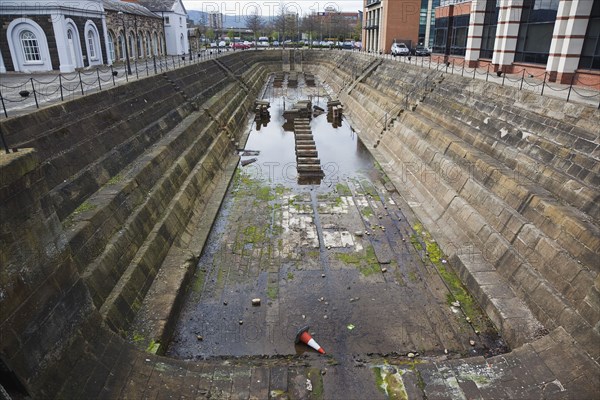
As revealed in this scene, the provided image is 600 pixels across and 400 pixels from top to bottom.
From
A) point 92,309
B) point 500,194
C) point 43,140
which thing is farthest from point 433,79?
point 92,309

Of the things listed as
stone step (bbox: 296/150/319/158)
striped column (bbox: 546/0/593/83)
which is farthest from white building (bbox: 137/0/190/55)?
striped column (bbox: 546/0/593/83)

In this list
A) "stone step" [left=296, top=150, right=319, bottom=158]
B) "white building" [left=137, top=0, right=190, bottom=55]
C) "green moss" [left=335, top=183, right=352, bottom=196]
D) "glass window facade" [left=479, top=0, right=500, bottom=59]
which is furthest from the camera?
"white building" [left=137, top=0, right=190, bottom=55]

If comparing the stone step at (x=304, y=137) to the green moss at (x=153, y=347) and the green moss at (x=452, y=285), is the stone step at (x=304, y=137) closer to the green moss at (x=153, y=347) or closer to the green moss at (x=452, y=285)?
the green moss at (x=452, y=285)

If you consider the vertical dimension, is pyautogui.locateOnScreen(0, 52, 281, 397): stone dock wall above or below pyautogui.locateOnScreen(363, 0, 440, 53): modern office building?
below

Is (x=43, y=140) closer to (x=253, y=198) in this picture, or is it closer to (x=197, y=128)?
(x=253, y=198)

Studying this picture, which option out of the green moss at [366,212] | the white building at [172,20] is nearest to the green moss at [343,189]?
the green moss at [366,212]

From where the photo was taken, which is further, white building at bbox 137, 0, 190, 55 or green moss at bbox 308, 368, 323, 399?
white building at bbox 137, 0, 190, 55

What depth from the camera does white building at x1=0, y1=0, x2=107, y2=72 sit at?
23062 millimetres

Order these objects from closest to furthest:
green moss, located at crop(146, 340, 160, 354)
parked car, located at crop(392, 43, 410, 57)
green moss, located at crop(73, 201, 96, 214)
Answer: green moss, located at crop(146, 340, 160, 354)
green moss, located at crop(73, 201, 96, 214)
parked car, located at crop(392, 43, 410, 57)

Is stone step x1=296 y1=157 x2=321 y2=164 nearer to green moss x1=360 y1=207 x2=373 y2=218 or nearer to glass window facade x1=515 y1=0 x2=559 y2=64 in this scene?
green moss x1=360 y1=207 x2=373 y2=218

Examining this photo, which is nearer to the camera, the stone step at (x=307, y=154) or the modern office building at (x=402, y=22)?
the stone step at (x=307, y=154)

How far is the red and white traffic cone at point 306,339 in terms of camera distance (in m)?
8.51

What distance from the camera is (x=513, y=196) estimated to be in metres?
11.4

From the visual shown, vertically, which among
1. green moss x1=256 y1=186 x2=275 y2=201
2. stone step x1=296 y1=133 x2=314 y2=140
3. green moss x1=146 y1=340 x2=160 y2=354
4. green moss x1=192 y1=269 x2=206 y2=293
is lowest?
green moss x1=192 y1=269 x2=206 y2=293
